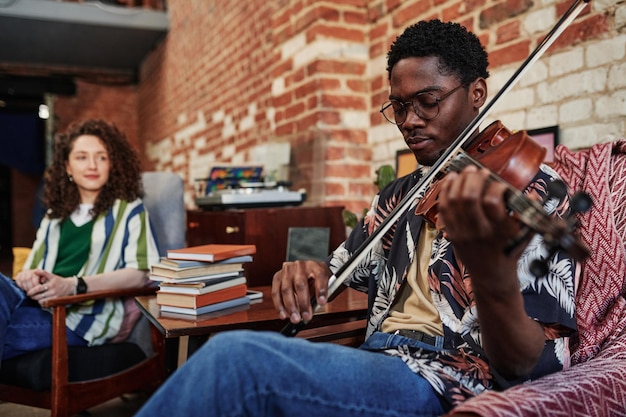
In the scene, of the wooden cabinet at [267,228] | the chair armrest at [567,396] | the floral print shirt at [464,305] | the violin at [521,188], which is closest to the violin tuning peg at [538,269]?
the violin at [521,188]

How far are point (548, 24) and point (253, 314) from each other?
1330 mm

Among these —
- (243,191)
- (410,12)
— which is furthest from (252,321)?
(410,12)

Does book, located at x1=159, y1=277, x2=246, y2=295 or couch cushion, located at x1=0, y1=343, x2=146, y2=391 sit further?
couch cushion, located at x1=0, y1=343, x2=146, y2=391

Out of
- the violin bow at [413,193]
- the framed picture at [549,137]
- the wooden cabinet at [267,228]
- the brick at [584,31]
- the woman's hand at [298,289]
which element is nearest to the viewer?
the violin bow at [413,193]

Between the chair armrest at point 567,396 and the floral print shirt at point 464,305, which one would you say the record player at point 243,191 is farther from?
the chair armrest at point 567,396

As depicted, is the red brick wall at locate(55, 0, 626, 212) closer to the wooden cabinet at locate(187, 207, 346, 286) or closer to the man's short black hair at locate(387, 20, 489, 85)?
the wooden cabinet at locate(187, 207, 346, 286)

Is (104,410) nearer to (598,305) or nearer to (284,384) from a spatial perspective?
(284,384)

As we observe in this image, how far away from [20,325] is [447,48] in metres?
1.70

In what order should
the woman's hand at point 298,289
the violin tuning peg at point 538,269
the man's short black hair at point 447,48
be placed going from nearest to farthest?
the violin tuning peg at point 538,269
the woman's hand at point 298,289
the man's short black hair at point 447,48

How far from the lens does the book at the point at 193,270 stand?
155cm

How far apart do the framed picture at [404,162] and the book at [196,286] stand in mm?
1039

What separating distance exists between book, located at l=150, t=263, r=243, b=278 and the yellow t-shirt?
541 millimetres

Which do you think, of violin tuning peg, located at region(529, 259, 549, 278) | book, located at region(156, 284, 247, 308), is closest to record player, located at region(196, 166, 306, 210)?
book, located at region(156, 284, 247, 308)

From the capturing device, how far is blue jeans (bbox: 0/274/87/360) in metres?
1.89
